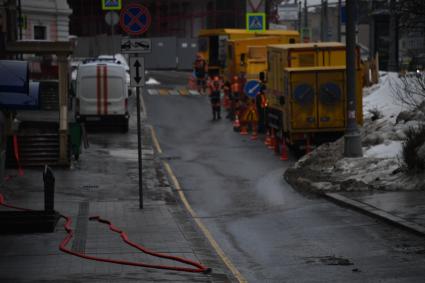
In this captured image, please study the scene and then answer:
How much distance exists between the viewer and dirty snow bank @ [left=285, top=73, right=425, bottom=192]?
21.6 metres

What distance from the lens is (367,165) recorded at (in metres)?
23.8

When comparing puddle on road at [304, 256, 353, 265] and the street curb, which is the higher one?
the street curb

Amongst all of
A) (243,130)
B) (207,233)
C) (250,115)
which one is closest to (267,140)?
(250,115)

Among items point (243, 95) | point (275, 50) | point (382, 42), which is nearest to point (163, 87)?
point (382, 42)

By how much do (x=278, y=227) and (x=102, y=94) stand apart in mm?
19919

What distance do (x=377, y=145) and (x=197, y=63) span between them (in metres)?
30.3

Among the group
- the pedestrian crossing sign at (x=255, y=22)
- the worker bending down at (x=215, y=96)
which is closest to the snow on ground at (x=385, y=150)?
the worker bending down at (x=215, y=96)

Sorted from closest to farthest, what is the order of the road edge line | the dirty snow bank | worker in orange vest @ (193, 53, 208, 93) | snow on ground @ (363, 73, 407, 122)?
the road edge line → the dirty snow bank → snow on ground @ (363, 73, 407, 122) → worker in orange vest @ (193, 53, 208, 93)

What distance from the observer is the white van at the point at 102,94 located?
36.4m

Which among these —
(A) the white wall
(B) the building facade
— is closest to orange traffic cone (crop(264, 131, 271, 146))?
(A) the white wall

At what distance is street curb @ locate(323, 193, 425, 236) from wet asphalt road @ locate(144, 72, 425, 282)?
0.13 meters

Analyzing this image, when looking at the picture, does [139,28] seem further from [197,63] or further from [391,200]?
[197,63]

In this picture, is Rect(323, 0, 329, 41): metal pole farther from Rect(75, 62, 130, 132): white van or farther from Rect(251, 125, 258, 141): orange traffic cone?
Rect(75, 62, 130, 132): white van

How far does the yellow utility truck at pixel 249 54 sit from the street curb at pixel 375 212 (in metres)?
19.7
